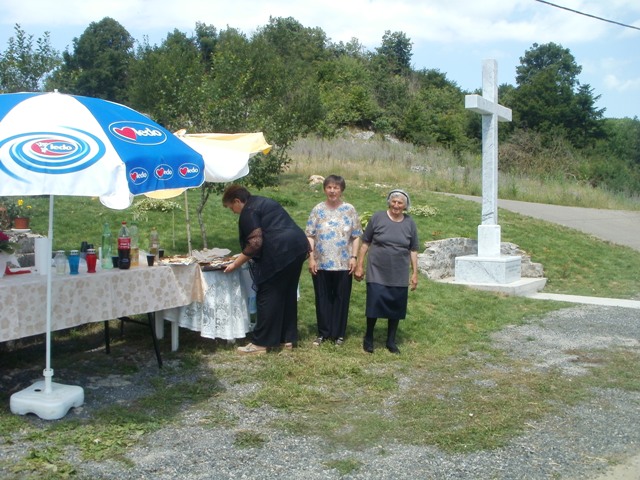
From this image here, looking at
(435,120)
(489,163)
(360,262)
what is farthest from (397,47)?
(360,262)

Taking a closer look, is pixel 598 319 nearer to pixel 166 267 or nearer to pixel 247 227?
pixel 247 227

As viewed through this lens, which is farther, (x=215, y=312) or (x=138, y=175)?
(x=215, y=312)

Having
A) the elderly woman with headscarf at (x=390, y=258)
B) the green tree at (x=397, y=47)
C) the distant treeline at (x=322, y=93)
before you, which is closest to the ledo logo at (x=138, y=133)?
the elderly woman with headscarf at (x=390, y=258)

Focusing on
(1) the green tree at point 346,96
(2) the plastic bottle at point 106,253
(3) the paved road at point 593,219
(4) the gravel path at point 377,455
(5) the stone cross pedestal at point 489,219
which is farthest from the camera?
(1) the green tree at point 346,96

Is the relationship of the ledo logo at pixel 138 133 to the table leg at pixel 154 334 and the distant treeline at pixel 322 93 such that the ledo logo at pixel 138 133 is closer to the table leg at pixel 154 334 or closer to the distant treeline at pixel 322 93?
the table leg at pixel 154 334

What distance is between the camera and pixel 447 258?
40.1 ft

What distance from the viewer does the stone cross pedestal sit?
1118 cm

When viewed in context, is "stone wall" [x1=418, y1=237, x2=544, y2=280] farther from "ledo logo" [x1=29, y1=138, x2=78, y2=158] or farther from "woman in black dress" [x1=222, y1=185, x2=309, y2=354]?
"ledo logo" [x1=29, y1=138, x2=78, y2=158]

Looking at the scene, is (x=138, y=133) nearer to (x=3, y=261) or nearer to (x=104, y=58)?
(x=3, y=261)

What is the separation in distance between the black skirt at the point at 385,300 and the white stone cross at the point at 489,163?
16.4ft

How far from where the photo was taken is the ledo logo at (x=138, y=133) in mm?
5041

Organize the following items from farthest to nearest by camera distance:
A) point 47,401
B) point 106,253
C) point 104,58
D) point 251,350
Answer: point 104,58, point 251,350, point 106,253, point 47,401

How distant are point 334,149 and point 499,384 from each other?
23455mm

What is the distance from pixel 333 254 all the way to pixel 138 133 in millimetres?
2459
